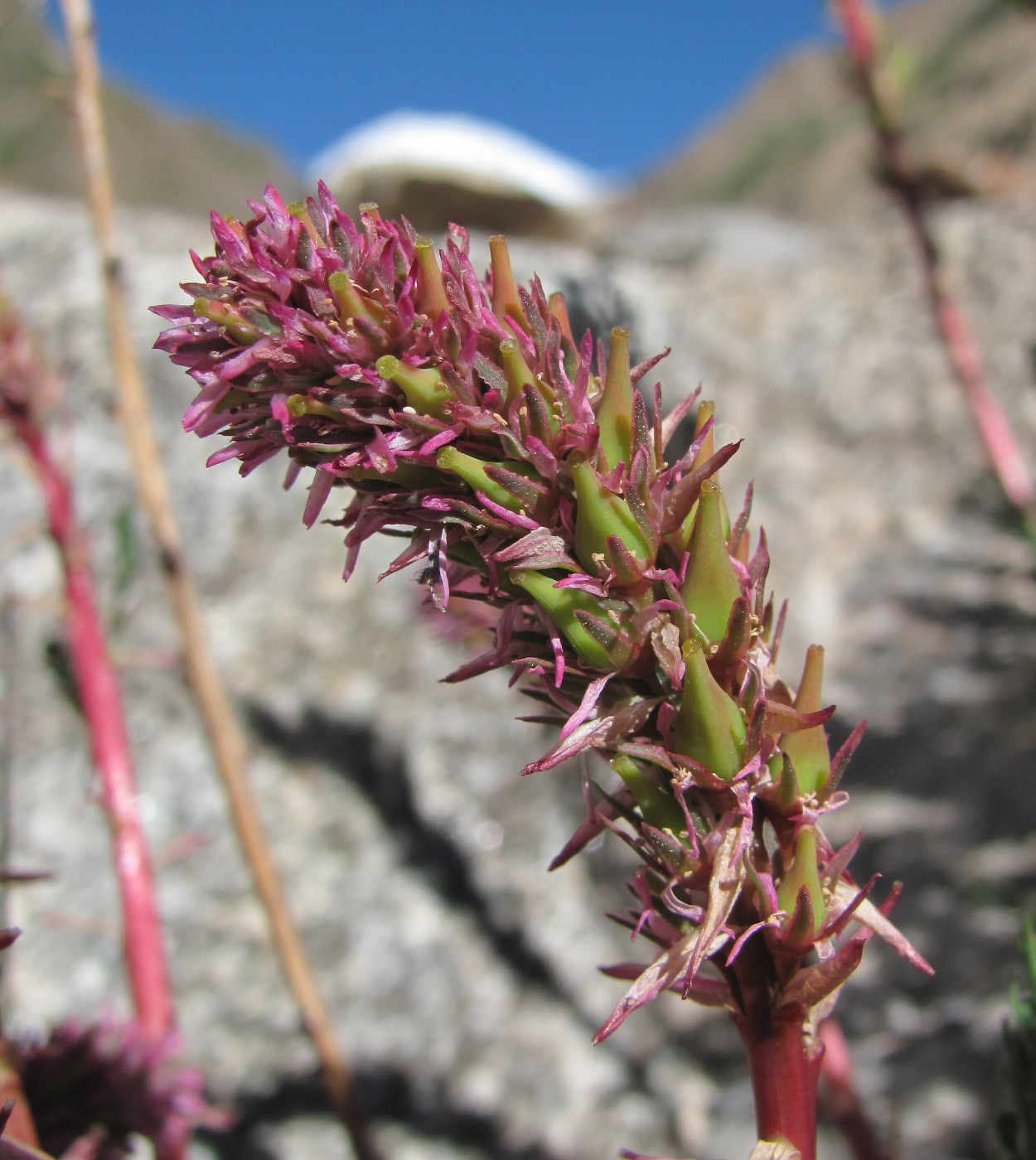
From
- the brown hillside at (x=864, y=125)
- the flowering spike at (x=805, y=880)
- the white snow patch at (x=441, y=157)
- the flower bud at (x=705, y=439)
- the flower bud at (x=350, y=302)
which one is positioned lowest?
the flowering spike at (x=805, y=880)

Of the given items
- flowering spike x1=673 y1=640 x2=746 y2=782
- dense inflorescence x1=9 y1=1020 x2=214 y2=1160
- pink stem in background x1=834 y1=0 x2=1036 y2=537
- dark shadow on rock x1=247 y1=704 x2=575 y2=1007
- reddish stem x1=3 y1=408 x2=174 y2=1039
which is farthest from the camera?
pink stem in background x1=834 y1=0 x2=1036 y2=537

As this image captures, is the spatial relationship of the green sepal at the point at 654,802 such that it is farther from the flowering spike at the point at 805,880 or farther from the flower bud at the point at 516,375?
the flower bud at the point at 516,375

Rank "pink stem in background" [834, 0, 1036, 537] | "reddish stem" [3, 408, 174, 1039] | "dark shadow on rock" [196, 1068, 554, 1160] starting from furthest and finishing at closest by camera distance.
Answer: "pink stem in background" [834, 0, 1036, 537]
"dark shadow on rock" [196, 1068, 554, 1160]
"reddish stem" [3, 408, 174, 1039]

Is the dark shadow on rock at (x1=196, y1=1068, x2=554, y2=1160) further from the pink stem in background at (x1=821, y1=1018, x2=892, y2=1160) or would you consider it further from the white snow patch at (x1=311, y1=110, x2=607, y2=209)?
the white snow patch at (x1=311, y1=110, x2=607, y2=209)

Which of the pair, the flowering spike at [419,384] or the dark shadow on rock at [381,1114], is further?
the dark shadow on rock at [381,1114]

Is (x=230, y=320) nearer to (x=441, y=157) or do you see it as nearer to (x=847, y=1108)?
(x=847, y=1108)

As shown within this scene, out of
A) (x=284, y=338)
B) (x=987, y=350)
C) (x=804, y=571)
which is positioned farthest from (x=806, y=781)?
(x=987, y=350)

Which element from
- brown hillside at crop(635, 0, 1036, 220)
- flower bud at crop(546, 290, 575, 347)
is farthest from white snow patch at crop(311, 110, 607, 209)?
flower bud at crop(546, 290, 575, 347)

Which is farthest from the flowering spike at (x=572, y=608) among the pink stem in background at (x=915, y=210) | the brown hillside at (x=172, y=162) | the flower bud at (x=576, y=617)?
the brown hillside at (x=172, y=162)
